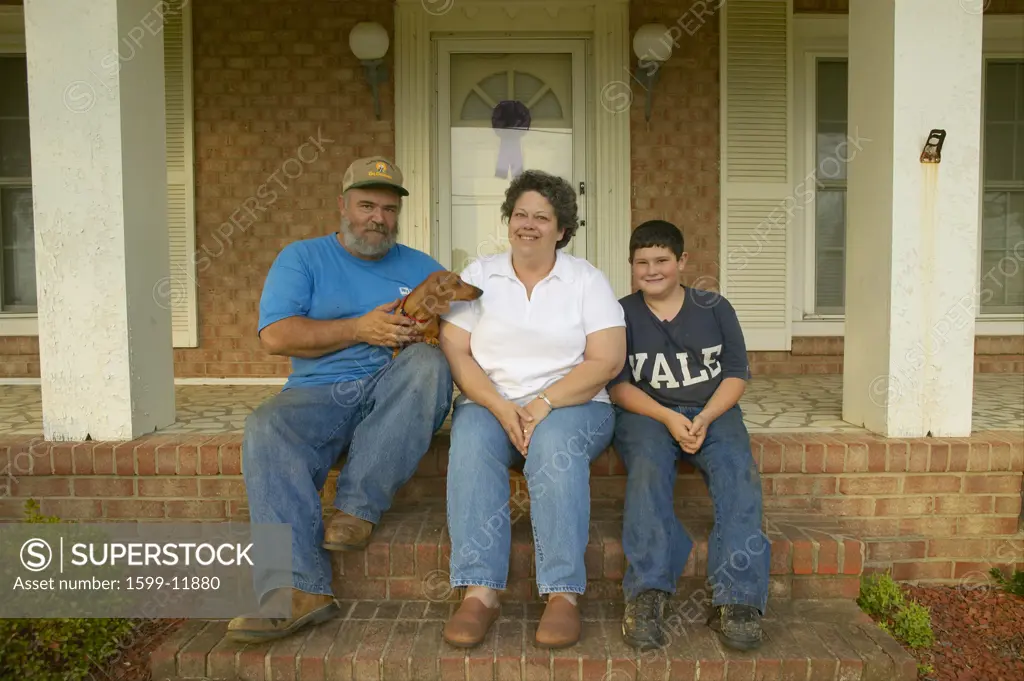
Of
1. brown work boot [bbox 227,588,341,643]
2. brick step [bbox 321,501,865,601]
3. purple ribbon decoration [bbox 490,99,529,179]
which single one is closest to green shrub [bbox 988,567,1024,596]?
brick step [bbox 321,501,865,601]

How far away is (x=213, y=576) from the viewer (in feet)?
7.82

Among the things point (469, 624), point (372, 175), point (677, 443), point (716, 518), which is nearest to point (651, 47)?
point (372, 175)

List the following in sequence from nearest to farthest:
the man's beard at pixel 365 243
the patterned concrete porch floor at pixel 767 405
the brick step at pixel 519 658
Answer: the brick step at pixel 519 658
the man's beard at pixel 365 243
the patterned concrete porch floor at pixel 767 405

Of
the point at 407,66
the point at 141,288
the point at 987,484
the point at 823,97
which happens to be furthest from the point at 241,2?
the point at 987,484

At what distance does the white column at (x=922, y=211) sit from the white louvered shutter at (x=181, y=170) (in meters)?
4.20

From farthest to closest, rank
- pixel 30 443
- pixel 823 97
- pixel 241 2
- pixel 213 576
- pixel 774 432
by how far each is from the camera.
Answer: pixel 823 97 < pixel 241 2 < pixel 774 432 < pixel 30 443 < pixel 213 576

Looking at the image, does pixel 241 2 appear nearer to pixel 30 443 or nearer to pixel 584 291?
pixel 30 443

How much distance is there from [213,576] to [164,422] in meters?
1.02

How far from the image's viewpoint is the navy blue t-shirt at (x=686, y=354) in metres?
2.53

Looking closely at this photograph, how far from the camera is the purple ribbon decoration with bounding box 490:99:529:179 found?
4891mm

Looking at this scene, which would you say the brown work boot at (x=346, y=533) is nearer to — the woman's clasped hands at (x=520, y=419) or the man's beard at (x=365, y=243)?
the woman's clasped hands at (x=520, y=419)

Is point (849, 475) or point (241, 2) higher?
point (241, 2)

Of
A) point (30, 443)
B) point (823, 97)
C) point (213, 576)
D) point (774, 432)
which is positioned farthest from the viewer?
point (823, 97)

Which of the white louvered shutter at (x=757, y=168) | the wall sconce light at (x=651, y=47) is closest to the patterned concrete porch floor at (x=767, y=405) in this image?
the white louvered shutter at (x=757, y=168)
